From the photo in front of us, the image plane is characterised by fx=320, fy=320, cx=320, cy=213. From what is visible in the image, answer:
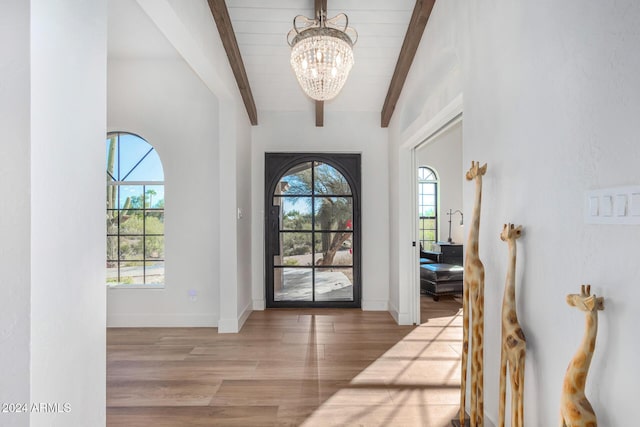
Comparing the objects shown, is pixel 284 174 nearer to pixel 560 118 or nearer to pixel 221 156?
pixel 221 156


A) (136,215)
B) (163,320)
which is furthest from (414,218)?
(136,215)

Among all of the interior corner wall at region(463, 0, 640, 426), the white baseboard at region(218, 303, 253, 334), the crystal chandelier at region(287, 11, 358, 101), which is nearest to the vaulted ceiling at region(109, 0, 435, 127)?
the crystal chandelier at region(287, 11, 358, 101)

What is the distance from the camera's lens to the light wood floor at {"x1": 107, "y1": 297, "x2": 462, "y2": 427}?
1.96 metres

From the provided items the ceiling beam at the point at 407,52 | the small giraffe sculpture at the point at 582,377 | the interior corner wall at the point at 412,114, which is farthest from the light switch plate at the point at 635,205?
the ceiling beam at the point at 407,52

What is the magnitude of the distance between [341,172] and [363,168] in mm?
284

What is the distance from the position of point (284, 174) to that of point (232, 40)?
5.54 feet

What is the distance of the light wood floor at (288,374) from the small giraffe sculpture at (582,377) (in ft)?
3.62

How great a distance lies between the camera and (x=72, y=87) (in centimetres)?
101

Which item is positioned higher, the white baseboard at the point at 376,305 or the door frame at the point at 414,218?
the door frame at the point at 414,218

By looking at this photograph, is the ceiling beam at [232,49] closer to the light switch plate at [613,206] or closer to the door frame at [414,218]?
the door frame at [414,218]

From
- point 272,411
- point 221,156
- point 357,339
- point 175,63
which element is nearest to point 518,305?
point 272,411

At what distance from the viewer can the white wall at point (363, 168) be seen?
403 cm

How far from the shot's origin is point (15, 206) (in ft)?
2.80

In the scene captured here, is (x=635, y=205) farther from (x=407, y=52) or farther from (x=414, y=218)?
(x=414, y=218)
